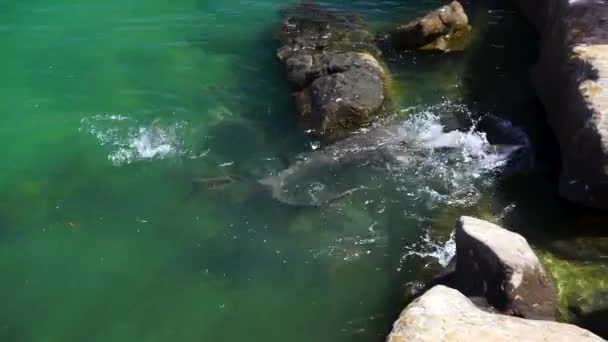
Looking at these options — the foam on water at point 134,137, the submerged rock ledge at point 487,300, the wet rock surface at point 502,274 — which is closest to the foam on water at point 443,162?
the submerged rock ledge at point 487,300

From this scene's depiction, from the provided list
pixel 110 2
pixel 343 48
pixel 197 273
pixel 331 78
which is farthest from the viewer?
pixel 110 2

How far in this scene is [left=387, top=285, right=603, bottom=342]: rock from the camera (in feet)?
15.4

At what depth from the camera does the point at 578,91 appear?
7.25 metres

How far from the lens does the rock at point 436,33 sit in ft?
33.3

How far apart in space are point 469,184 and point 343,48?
3710 mm

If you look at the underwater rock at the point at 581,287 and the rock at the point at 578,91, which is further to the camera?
the rock at the point at 578,91

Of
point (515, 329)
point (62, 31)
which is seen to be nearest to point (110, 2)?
point (62, 31)

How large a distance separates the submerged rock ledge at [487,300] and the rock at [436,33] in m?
4.92

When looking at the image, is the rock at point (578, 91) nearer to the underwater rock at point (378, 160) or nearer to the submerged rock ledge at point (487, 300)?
the underwater rock at point (378, 160)

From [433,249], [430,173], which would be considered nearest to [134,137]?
[430,173]

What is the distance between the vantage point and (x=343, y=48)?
10172mm

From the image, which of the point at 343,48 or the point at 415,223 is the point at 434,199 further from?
the point at 343,48

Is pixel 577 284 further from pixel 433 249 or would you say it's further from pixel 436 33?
pixel 436 33

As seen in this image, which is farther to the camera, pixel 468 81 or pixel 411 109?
pixel 468 81
